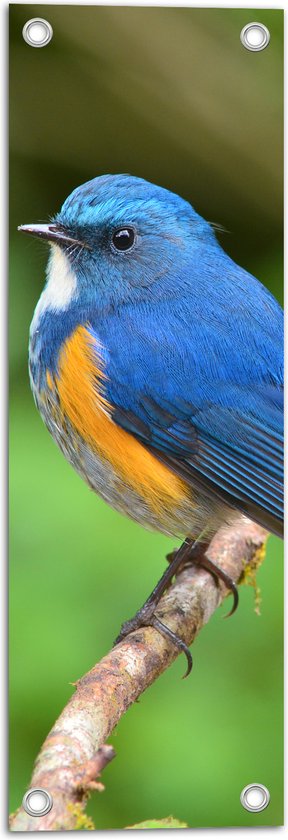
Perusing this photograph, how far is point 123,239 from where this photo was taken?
2.08 meters

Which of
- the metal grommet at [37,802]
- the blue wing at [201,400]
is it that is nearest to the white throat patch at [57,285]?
the blue wing at [201,400]

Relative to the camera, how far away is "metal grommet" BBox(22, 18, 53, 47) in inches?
78.1

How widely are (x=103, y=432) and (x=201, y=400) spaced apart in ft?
0.58

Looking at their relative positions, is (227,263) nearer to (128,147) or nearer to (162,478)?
(128,147)

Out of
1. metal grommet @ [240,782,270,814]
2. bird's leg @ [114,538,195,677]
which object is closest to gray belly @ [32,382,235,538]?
bird's leg @ [114,538,195,677]

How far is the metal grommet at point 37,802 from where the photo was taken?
1712 millimetres

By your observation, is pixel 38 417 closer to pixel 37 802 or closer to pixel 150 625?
pixel 150 625

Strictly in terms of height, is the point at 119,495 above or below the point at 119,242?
below

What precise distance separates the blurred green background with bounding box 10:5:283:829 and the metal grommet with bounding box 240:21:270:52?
0.01 metres

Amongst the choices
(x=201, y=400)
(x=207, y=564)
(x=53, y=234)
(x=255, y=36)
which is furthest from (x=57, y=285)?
(x=207, y=564)

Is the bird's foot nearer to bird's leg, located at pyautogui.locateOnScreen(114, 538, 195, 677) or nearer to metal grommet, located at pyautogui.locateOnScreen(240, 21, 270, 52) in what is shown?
bird's leg, located at pyautogui.locateOnScreen(114, 538, 195, 677)

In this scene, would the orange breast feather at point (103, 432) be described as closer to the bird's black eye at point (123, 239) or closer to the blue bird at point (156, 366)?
the blue bird at point (156, 366)

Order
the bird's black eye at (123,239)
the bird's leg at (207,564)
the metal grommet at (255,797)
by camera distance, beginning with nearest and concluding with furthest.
→ the metal grommet at (255,797), the bird's black eye at (123,239), the bird's leg at (207,564)

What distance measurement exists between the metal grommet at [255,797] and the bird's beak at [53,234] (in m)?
0.98
